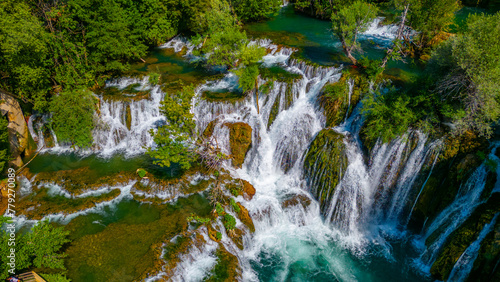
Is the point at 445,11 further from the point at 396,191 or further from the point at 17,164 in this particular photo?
the point at 17,164

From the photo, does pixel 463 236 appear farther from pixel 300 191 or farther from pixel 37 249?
pixel 37 249

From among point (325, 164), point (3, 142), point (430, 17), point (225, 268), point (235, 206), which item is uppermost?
point (430, 17)

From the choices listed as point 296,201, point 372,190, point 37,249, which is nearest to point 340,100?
point 372,190

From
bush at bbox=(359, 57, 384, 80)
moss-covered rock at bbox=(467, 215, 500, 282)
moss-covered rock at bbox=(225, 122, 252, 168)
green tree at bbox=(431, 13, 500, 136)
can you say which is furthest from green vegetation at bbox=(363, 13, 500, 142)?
moss-covered rock at bbox=(225, 122, 252, 168)

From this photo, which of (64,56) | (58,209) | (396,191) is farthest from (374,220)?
(64,56)

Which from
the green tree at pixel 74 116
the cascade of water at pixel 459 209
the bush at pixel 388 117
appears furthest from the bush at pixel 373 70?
the green tree at pixel 74 116

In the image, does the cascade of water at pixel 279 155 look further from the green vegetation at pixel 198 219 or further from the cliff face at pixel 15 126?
the cliff face at pixel 15 126

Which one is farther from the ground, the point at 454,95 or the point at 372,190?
the point at 454,95
